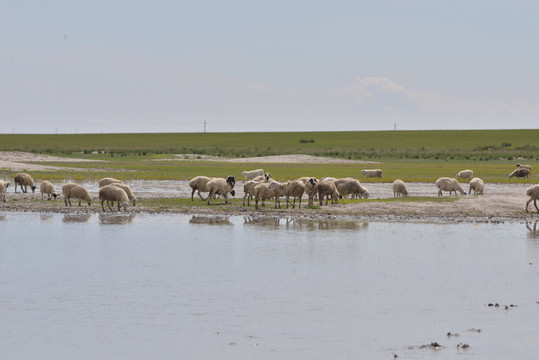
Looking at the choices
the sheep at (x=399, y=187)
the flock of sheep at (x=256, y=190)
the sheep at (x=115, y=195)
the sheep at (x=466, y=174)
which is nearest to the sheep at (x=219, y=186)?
the flock of sheep at (x=256, y=190)

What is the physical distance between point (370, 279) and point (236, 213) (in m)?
13.5

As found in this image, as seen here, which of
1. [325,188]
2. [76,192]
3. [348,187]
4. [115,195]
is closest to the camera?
[115,195]

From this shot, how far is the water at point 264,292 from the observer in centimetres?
1183

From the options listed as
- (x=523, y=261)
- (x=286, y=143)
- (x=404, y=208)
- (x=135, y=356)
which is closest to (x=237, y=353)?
(x=135, y=356)

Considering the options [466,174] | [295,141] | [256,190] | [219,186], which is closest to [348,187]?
[256,190]

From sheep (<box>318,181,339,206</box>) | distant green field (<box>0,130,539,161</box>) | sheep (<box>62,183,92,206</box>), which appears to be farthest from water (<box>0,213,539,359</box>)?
distant green field (<box>0,130,539,161</box>)

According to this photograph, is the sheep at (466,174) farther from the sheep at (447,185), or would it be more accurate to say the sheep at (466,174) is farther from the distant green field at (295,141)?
the distant green field at (295,141)

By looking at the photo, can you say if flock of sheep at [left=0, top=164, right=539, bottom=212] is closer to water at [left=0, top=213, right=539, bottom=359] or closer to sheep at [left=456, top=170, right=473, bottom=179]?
water at [left=0, top=213, right=539, bottom=359]

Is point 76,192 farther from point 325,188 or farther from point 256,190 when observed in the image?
point 325,188

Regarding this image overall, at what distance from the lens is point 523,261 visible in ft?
64.4

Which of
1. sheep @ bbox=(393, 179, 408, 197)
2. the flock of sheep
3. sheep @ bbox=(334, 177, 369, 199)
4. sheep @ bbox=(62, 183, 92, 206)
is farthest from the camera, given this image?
sheep @ bbox=(393, 179, 408, 197)

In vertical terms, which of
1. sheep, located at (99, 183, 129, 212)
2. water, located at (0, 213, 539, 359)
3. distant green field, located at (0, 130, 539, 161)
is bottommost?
water, located at (0, 213, 539, 359)

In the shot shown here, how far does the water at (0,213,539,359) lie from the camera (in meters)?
11.8

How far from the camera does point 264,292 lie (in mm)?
15477
